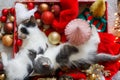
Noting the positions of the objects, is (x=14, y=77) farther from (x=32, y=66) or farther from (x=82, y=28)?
(x=82, y=28)

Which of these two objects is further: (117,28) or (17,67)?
(117,28)

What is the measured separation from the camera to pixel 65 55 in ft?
4.22

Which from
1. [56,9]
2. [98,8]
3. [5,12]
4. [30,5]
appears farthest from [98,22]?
[5,12]

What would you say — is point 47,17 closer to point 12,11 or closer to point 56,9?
point 56,9

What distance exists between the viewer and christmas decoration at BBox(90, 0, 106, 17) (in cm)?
131

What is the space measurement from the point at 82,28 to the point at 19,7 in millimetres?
293

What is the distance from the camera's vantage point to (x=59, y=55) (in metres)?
1.29

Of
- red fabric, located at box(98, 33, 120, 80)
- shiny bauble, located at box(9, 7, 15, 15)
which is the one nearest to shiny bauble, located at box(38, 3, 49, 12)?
shiny bauble, located at box(9, 7, 15, 15)

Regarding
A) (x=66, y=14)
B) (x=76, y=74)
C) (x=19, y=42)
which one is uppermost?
(x=66, y=14)

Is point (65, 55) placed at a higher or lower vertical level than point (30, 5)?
lower

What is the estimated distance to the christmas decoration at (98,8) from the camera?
131cm

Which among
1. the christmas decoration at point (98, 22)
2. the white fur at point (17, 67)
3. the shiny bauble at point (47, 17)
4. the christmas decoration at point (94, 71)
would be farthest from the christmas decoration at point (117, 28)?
the white fur at point (17, 67)

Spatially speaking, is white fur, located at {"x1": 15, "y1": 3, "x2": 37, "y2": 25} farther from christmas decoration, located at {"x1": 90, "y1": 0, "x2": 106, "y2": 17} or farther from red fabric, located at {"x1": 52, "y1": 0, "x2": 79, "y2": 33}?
christmas decoration, located at {"x1": 90, "y1": 0, "x2": 106, "y2": 17}

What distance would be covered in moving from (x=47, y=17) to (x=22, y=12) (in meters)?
0.11
